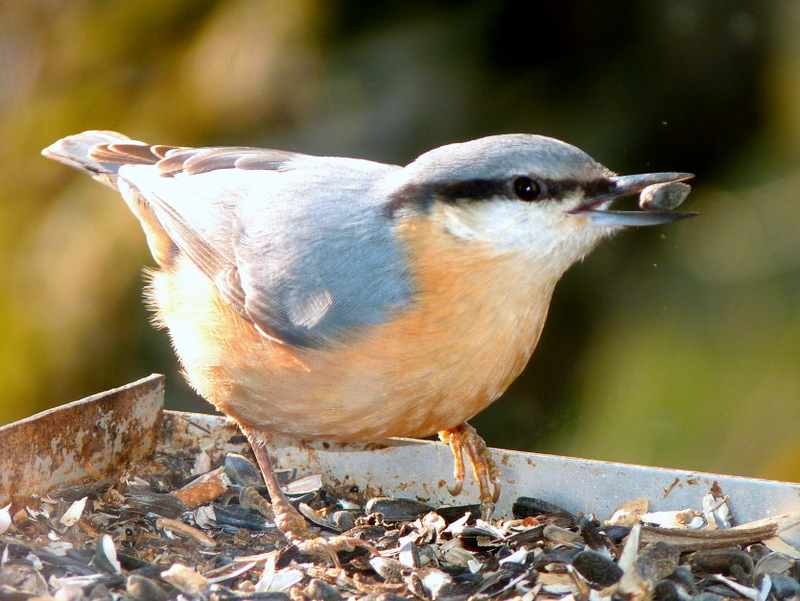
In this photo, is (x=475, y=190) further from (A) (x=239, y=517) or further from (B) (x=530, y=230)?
(A) (x=239, y=517)

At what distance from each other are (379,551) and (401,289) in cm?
70

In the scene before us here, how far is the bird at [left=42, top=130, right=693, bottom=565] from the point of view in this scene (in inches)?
92.7

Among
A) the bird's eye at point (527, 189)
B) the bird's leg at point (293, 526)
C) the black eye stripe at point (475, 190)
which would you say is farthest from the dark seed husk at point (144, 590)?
the bird's eye at point (527, 189)

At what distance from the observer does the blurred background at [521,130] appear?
3.46 meters

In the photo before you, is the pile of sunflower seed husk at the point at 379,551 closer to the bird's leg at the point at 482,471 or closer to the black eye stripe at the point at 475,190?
the bird's leg at the point at 482,471

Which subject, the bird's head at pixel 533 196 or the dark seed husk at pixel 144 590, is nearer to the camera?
the dark seed husk at pixel 144 590

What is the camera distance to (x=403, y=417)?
2490 mm

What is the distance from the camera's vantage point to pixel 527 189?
235 cm

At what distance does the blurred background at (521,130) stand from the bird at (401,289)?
3.55 feet

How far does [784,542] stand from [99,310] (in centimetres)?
306

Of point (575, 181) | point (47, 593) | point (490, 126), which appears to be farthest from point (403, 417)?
point (490, 126)

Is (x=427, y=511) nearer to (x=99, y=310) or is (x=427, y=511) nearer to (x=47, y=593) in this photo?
(x=47, y=593)

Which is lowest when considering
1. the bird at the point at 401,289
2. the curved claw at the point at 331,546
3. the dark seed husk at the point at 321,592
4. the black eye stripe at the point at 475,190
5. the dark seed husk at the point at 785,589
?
the dark seed husk at the point at 785,589

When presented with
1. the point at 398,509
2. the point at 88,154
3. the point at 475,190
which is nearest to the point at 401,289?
the point at 475,190
